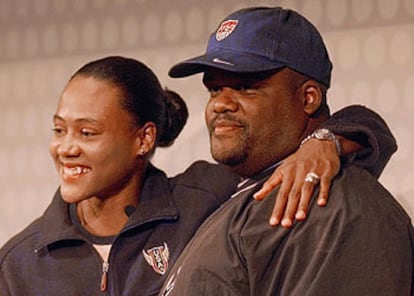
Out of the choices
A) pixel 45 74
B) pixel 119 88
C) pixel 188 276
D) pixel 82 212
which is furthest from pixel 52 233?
pixel 45 74

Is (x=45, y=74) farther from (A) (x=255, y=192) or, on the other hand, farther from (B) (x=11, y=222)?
(A) (x=255, y=192)

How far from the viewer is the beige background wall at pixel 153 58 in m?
1.76

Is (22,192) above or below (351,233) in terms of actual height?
below

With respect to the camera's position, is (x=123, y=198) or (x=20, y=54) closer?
(x=123, y=198)

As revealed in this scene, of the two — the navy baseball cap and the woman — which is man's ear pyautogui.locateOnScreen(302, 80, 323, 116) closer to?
the navy baseball cap

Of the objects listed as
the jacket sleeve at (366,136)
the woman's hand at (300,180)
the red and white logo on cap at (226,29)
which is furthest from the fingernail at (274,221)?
the red and white logo on cap at (226,29)

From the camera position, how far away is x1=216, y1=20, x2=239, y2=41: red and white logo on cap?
1.19 meters

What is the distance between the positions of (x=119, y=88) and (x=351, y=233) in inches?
27.1

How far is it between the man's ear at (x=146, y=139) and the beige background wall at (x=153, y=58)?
1.20ft

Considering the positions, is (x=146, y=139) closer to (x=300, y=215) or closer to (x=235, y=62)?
(x=235, y=62)

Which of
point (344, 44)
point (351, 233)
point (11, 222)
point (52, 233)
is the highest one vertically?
point (344, 44)

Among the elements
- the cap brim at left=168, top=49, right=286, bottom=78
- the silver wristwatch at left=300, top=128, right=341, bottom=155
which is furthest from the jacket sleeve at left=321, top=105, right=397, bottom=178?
the cap brim at left=168, top=49, right=286, bottom=78

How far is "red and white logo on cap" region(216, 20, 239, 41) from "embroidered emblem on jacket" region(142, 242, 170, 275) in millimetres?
461

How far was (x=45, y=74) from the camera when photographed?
2.10m
